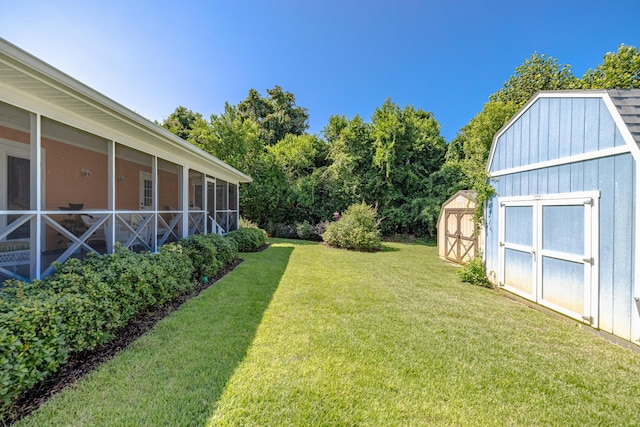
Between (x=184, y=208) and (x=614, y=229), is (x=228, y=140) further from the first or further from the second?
(x=614, y=229)

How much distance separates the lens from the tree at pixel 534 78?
1647cm

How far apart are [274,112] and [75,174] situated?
21595 mm

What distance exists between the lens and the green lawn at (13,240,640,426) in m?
2.07

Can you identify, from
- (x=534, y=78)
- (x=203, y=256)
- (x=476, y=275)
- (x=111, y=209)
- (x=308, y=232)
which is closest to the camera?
(x=111, y=209)

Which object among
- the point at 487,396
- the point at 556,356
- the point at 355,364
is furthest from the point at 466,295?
the point at 355,364

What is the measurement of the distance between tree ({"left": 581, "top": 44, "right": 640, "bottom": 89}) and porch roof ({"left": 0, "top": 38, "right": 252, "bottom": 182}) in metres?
17.9

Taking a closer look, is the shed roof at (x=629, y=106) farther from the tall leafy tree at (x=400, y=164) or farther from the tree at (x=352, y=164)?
the tree at (x=352, y=164)

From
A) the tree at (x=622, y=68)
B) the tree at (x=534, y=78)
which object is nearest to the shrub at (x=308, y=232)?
the tree at (x=622, y=68)

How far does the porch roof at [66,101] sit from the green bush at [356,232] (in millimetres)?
7577

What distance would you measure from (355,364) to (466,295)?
372 centimetres

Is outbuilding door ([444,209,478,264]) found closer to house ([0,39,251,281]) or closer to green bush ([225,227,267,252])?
green bush ([225,227,267,252])

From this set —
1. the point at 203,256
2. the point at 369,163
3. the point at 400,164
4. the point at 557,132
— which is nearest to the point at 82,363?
the point at 203,256

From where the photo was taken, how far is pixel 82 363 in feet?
8.79

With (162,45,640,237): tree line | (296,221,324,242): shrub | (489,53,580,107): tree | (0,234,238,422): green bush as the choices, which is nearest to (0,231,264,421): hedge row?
(0,234,238,422): green bush
